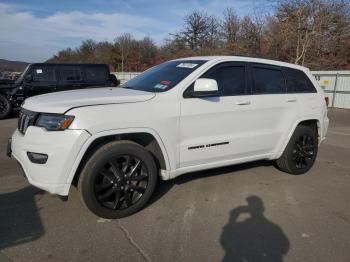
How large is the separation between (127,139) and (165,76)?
1.05m

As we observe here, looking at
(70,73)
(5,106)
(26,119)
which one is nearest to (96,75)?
(70,73)

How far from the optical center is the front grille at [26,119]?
3.51m

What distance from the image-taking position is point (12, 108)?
39.0ft

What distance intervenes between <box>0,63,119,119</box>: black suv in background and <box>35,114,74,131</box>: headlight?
29.3 ft

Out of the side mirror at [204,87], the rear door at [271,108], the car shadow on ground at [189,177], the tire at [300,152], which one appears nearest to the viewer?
the side mirror at [204,87]

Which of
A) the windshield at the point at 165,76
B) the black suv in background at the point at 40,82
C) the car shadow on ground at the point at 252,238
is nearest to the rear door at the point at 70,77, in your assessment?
the black suv in background at the point at 40,82

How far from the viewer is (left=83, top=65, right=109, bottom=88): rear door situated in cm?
1235

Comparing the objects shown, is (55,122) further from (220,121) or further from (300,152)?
(300,152)

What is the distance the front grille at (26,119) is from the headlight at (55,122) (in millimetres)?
135

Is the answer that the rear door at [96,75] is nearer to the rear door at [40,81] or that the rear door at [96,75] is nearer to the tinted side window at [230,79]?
the rear door at [40,81]

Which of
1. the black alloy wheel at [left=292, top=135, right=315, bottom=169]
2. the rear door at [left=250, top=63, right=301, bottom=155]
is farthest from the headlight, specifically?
the black alloy wheel at [left=292, top=135, right=315, bottom=169]

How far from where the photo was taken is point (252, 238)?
338 cm

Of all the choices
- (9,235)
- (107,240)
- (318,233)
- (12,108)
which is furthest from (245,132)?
(12,108)

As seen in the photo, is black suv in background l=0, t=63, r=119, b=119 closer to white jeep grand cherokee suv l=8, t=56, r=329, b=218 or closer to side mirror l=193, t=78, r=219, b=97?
white jeep grand cherokee suv l=8, t=56, r=329, b=218
